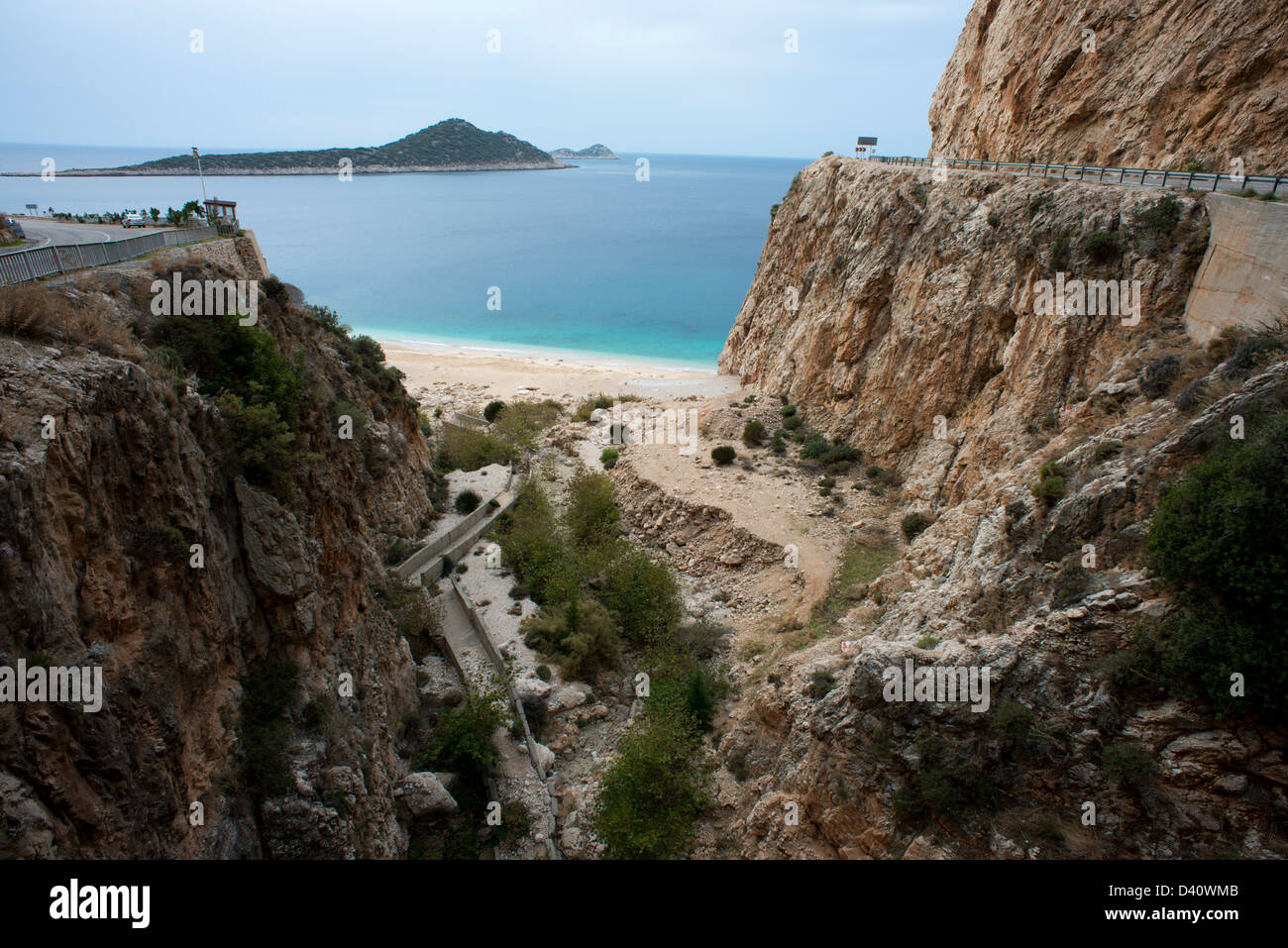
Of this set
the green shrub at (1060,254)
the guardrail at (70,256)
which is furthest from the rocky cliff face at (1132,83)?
the guardrail at (70,256)

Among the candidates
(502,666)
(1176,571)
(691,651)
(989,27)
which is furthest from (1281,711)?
(989,27)

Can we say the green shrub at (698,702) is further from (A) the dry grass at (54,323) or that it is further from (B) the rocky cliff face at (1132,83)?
(B) the rocky cliff face at (1132,83)

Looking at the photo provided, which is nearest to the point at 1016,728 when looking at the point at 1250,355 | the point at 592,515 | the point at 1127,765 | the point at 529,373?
the point at 1127,765

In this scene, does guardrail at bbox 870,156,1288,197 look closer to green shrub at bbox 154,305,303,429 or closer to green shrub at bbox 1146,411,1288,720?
green shrub at bbox 1146,411,1288,720

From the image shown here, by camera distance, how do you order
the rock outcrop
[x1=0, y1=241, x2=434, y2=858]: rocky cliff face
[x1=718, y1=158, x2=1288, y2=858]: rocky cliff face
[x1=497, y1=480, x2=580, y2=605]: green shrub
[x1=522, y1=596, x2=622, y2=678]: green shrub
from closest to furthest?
[x1=0, y1=241, x2=434, y2=858]: rocky cliff face < [x1=718, y1=158, x2=1288, y2=858]: rocky cliff face < the rock outcrop < [x1=522, y1=596, x2=622, y2=678]: green shrub < [x1=497, y1=480, x2=580, y2=605]: green shrub

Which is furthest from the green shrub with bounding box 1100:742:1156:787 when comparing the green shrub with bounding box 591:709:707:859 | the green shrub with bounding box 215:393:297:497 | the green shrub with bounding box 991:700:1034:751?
the green shrub with bounding box 215:393:297:497
